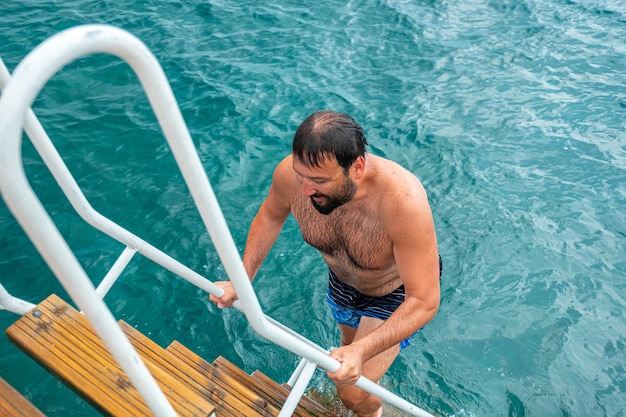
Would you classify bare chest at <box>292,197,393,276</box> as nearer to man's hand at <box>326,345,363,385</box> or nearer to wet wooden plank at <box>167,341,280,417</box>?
man's hand at <box>326,345,363,385</box>

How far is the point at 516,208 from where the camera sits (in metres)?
5.83

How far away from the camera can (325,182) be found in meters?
2.54

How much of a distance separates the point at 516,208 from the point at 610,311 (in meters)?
1.36

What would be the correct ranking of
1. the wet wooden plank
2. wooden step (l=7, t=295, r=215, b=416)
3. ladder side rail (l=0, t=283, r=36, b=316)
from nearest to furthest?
1. wooden step (l=7, t=295, r=215, b=416)
2. ladder side rail (l=0, t=283, r=36, b=316)
3. the wet wooden plank

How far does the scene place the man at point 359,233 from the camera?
2.49 meters

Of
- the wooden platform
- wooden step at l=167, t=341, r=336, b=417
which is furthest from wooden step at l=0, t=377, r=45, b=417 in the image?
wooden step at l=167, t=341, r=336, b=417

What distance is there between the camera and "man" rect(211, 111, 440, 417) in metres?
2.49

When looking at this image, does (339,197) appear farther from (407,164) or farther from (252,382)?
(407,164)

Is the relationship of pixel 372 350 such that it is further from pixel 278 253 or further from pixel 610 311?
pixel 610 311

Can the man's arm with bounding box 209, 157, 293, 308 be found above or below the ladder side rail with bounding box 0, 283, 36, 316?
below

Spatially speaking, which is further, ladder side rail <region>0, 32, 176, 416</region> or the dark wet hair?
the dark wet hair

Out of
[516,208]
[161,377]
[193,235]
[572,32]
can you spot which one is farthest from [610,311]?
[572,32]

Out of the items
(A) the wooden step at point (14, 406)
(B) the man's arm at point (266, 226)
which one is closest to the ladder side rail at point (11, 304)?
(A) the wooden step at point (14, 406)

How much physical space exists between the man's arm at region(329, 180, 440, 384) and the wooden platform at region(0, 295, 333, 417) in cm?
69
